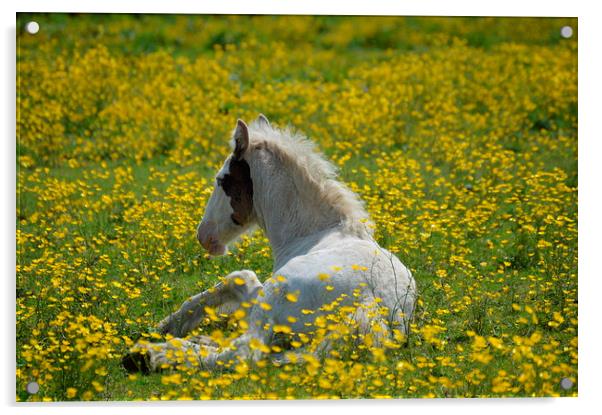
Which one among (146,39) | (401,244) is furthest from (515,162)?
(146,39)

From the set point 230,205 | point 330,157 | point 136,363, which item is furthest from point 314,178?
point 330,157

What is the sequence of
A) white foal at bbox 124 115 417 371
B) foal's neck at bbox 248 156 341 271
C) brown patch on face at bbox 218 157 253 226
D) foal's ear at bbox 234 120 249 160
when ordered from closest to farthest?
white foal at bbox 124 115 417 371 → foal's ear at bbox 234 120 249 160 → foal's neck at bbox 248 156 341 271 → brown patch on face at bbox 218 157 253 226

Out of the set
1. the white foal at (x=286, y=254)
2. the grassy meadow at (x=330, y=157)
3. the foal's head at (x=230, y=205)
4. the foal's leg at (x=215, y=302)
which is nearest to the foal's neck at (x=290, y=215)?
the white foal at (x=286, y=254)

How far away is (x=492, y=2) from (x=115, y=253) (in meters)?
4.03

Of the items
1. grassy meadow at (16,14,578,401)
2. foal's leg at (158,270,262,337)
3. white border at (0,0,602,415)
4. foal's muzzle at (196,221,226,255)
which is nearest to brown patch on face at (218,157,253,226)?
foal's muzzle at (196,221,226,255)

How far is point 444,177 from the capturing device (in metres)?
10.4

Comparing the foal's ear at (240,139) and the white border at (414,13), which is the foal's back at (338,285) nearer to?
the white border at (414,13)

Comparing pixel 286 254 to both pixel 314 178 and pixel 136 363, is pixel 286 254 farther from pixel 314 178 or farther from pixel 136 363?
pixel 136 363

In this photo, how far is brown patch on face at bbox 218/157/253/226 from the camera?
7.16 meters

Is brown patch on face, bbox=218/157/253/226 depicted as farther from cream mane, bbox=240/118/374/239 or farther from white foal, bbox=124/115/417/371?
cream mane, bbox=240/118/374/239

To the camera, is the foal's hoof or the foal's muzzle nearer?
the foal's hoof

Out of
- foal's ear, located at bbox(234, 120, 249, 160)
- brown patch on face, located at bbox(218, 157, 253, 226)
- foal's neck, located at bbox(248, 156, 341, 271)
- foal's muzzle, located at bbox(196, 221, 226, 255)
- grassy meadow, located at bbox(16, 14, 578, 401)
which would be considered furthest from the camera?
foal's muzzle, located at bbox(196, 221, 226, 255)

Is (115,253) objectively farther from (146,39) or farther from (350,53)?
(350,53)

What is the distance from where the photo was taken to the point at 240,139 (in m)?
7.01
